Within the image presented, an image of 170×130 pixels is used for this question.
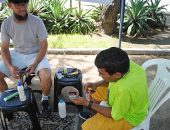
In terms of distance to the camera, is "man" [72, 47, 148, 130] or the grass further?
the grass

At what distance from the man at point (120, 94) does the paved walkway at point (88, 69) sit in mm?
1150

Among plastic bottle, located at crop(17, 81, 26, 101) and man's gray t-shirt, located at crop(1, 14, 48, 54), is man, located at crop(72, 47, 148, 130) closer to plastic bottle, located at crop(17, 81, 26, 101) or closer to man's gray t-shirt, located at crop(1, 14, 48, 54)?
plastic bottle, located at crop(17, 81, 26, 101)

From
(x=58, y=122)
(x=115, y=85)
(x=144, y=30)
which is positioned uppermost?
(x=115, y=85)


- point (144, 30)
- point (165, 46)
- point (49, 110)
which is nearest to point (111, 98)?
point (49, 110)

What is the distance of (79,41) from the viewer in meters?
6.52

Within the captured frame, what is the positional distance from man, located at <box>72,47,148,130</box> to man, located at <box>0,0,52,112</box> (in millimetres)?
1243

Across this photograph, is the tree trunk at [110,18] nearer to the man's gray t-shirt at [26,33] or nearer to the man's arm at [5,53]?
the man's gray t-shirt at [26,33]

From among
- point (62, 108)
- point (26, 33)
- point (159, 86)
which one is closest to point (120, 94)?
point (159, 86)

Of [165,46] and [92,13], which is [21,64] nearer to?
[165,46]

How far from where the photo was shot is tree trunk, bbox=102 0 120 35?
21.8 feet

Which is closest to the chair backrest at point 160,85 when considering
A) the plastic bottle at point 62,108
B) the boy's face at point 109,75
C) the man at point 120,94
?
the man at point 120,94

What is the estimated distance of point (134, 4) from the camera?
6922 mm

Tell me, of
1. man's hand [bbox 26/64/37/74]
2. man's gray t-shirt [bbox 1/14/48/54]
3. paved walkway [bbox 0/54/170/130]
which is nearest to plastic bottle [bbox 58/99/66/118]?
paved walkway [bbox 0/54/170/130]

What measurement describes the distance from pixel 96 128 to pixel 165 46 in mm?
3960
